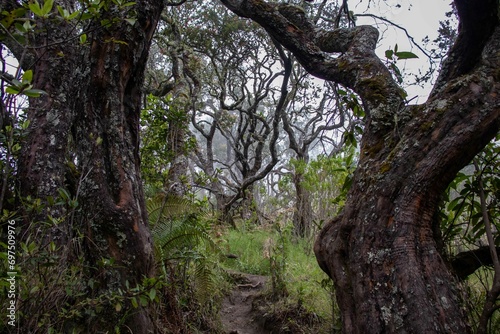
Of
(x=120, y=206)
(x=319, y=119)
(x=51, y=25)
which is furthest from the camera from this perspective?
(x=319, y=119)

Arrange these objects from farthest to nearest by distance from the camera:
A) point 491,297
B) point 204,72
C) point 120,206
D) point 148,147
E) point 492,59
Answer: point 204,72 < point 148,147 < point 120,206 < point 492,59 < point 491,297

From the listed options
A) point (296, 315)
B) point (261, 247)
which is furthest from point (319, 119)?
point (296, 315)

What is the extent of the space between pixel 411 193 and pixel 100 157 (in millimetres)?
1779

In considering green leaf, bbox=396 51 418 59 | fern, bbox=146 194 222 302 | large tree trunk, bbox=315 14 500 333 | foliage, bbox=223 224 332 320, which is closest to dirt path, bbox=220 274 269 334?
foliage, bbox=223 224 332 320

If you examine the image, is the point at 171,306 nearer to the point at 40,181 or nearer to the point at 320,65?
the point at 40,181

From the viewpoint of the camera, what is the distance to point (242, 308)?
14.2 ft

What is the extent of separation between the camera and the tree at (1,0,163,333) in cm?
203

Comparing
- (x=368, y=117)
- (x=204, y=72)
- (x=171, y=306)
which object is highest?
(x=204, y=72)

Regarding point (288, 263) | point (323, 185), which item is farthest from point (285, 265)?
point (323, 185)

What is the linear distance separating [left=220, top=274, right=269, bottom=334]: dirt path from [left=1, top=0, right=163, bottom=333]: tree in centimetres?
176

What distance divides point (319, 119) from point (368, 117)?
1111 cm

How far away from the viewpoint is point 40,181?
2195 mm

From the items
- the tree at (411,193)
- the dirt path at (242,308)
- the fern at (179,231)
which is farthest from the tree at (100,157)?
the dirt path at (242,308)

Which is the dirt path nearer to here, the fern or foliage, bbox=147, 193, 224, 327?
foliage, bbox=147, 193, 224, 327
